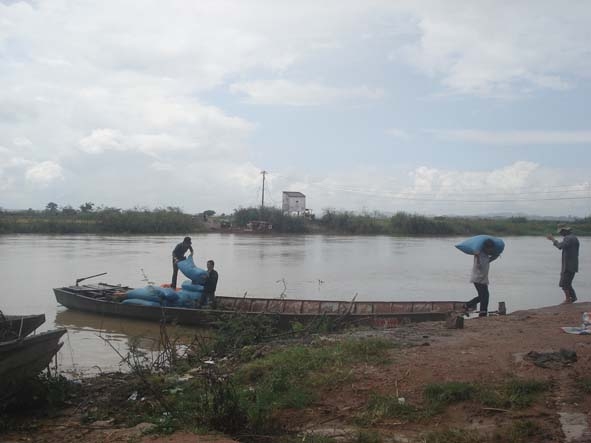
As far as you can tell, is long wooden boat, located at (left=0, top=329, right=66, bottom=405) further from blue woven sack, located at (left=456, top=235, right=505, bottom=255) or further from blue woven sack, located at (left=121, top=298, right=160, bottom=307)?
blue woven sack, located at (left=456, top=235, right=505, bottom=255)

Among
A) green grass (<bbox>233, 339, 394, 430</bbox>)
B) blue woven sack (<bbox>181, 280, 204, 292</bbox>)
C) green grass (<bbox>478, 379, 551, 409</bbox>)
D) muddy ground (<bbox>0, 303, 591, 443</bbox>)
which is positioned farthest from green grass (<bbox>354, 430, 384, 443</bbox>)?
blue woven sack (<bbox>181, 280, 204, 292</bbox>)

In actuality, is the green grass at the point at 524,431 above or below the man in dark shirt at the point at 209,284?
below

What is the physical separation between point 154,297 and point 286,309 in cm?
313

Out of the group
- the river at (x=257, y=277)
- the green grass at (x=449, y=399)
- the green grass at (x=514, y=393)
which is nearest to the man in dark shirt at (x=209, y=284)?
the river at (x=257, y=277)

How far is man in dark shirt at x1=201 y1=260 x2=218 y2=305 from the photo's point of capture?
40.4ft

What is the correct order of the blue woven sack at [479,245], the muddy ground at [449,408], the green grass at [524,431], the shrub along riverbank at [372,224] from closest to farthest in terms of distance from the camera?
the green grass at [524,431] < the muddy ground at [449,408] < the blue woven sack at [479,245] < the shrub along riverbank at [372,224]

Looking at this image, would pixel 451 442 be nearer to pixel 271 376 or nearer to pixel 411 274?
pixel 271 376

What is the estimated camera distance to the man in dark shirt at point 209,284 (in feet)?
40.4

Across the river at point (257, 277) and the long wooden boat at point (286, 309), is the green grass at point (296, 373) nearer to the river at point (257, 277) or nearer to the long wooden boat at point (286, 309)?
the long wooden boat at point (286, 309)

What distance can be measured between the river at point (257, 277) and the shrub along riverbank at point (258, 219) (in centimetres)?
1515

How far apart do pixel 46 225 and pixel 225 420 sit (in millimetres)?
49938

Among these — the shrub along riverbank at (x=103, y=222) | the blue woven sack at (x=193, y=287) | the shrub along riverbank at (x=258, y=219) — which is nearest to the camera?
the blue woven sack at (x=193, y=287)

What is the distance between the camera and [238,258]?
30.3m

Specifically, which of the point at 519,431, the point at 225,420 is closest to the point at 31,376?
the point at 225,420
